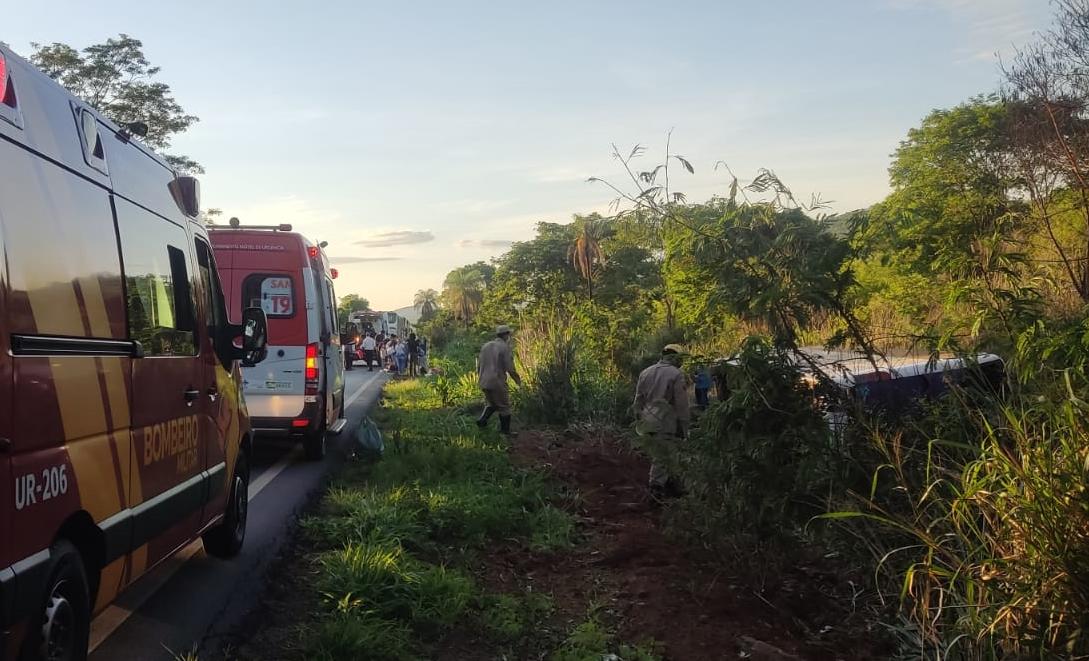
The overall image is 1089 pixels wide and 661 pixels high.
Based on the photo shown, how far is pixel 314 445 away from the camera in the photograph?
11.1 metres

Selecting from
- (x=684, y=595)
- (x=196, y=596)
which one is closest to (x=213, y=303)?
(x=196, y=596)

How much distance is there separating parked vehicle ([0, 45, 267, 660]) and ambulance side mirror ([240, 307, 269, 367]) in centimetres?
70

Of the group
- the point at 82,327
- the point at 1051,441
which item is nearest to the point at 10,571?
the point at 82,327

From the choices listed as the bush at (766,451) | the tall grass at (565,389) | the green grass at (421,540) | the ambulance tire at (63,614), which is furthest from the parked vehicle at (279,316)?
the ambulance tire at (63,614)

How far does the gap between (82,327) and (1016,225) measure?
19.2 ft

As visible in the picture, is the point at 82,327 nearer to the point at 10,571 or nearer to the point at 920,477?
the point at 10,571

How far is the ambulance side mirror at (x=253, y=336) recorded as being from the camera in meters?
6.49

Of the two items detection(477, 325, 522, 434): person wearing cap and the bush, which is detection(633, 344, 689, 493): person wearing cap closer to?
the bush

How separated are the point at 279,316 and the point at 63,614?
23.3 feet

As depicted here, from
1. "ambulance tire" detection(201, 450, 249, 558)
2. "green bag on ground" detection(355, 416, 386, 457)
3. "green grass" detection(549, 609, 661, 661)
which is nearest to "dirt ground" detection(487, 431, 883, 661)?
"green grass" detection(549, 609, 661, 661)

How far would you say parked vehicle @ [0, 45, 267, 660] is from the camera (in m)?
3.18

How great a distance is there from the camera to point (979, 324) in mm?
4703

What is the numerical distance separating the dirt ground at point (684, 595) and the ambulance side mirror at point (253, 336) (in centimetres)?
227

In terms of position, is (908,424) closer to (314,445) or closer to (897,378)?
(897,378)
